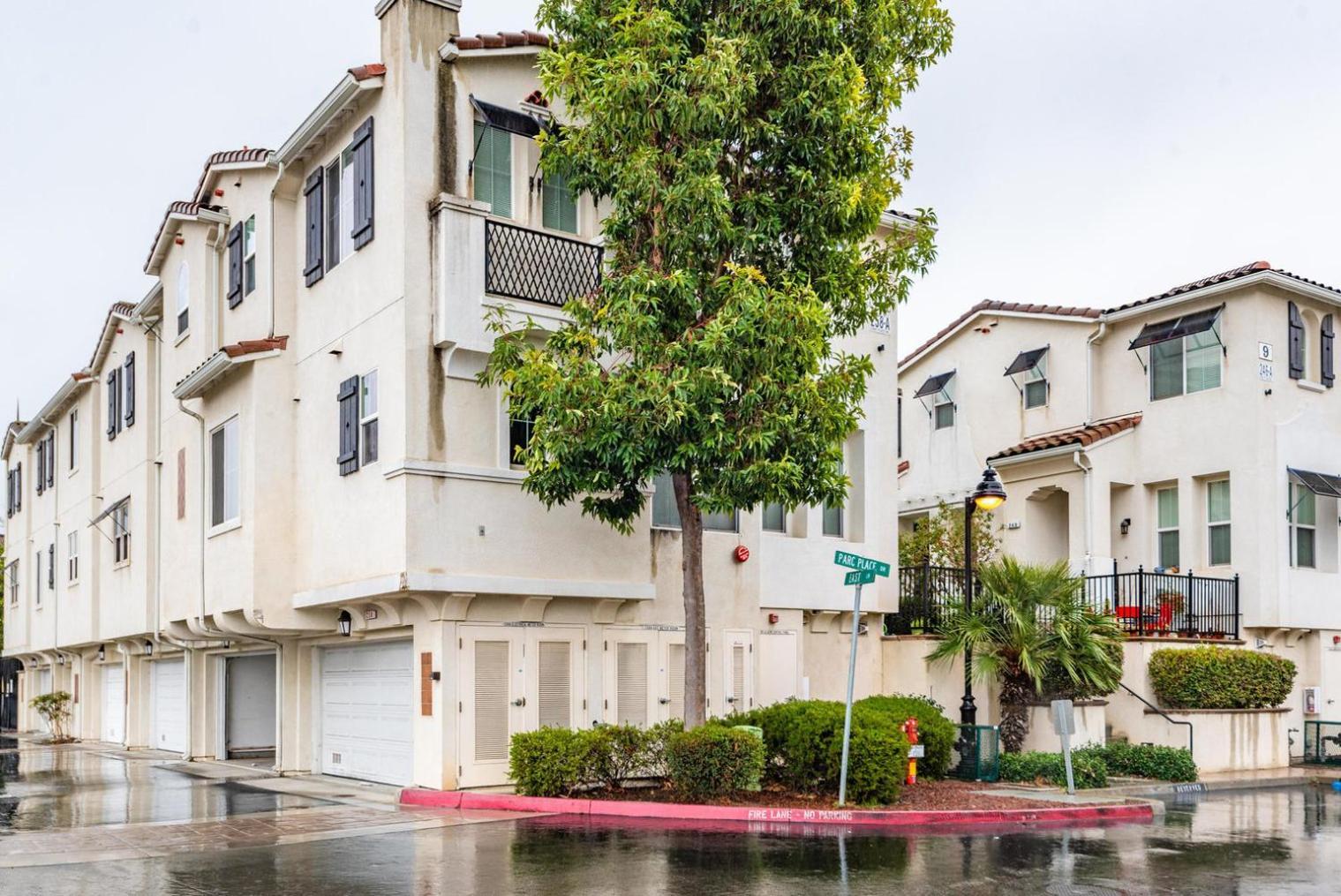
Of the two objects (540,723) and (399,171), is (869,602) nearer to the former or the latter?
(540,723)

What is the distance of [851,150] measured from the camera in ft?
56.2

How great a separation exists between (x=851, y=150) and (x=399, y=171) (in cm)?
598

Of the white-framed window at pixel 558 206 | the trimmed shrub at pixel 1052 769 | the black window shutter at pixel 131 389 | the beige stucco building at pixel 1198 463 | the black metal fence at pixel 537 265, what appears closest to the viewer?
the black metal fence at pixel 537 265

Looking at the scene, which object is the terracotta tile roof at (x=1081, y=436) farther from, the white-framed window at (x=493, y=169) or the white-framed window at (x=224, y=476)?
the white-framed window at (x=224, y=476)

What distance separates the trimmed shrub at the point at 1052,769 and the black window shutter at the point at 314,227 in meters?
12.6

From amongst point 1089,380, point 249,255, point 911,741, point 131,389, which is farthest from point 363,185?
point 1089,380

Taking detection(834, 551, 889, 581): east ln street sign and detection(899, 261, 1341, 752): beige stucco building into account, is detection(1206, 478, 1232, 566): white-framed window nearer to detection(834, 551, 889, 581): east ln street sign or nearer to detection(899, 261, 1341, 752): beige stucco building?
detection(899, 261, 1341, 752): beige stucco building

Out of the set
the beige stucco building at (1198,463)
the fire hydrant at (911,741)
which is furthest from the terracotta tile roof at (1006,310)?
the fire hydrant at (911,741)

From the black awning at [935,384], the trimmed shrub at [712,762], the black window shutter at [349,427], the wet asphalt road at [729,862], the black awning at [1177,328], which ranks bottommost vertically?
the wet asphalt road at [729,862]

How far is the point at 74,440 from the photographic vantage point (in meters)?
36.7

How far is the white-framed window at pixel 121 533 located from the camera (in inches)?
1184

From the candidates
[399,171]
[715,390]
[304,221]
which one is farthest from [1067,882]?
[304,221]

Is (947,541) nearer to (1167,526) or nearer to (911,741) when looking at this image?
(1167,526)

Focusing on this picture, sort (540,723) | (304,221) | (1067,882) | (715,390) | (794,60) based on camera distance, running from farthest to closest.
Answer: (304,221) < (540,723) < (794,60) < (715,390) < (1067,882)
